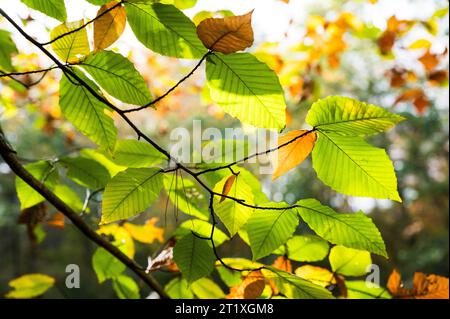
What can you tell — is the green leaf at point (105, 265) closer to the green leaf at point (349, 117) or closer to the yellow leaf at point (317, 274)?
the yellow leaf at point (317, 274)

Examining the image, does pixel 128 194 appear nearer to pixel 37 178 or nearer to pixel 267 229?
pixel 267 229

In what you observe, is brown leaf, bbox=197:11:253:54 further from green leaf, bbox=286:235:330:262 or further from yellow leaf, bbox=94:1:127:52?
green leaf, bbox=286:235:330:262

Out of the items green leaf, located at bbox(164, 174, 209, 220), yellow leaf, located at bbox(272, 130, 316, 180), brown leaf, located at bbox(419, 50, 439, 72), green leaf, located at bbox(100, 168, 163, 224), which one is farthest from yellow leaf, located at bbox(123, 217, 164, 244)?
Result: brown leaf, located at bbox(419, 50, 439, 72)

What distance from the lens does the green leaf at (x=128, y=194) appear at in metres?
0.38

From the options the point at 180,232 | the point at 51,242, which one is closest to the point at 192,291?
the point at 180,232

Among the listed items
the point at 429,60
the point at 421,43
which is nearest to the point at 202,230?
the point at 421,43

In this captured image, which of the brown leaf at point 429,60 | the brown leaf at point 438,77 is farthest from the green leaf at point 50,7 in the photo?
the brown leaf at point 438,77

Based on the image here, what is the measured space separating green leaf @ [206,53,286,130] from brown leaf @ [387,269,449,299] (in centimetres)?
37

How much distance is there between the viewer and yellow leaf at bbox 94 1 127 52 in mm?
339

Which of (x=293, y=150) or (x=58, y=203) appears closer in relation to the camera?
(x=293, y=150)

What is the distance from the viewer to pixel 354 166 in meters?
0.32

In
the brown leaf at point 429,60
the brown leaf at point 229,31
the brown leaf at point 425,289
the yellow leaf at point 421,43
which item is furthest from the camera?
the brown leaf at point 429,60

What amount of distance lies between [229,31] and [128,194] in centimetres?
19

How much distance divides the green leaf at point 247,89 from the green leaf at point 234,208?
8 centimetres
